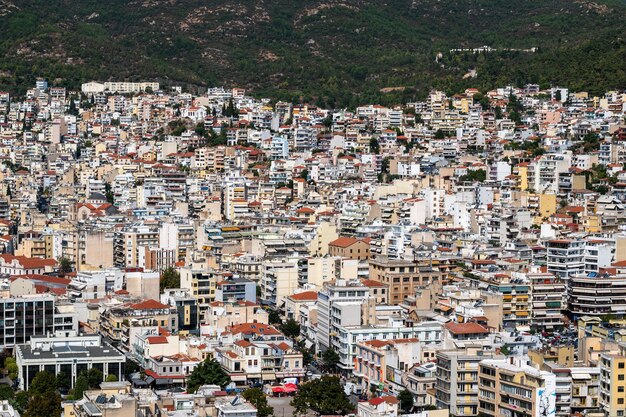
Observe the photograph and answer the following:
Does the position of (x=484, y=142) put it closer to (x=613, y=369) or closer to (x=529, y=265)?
(x=529, y=265)

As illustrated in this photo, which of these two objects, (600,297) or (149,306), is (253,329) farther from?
(600,297)

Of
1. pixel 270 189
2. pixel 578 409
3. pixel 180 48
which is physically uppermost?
pixel 180 48

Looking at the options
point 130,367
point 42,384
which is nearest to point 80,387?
point 42,384

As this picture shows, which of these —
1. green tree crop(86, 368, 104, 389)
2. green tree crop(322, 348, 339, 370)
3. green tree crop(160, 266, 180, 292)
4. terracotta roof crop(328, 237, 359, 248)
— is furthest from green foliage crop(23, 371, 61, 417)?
terracotta roof crop(328, 237, 359, 248)

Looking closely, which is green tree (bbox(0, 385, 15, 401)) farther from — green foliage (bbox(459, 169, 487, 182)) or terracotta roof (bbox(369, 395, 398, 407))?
green foliage (bbox(459, 169, 487, 182))

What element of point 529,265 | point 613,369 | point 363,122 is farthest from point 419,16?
point 613,369
